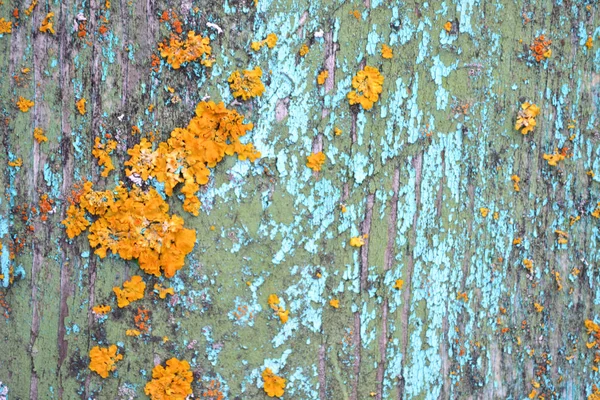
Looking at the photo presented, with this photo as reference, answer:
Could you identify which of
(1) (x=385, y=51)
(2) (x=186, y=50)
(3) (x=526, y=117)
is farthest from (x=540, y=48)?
(2) (x=186, y=50)

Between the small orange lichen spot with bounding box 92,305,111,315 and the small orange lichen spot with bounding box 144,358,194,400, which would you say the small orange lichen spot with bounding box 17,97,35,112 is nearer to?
the small orange lichen spot with bounding box 92,305,111,315

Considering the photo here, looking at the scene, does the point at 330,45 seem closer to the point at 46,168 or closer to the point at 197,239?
the point at 197,239

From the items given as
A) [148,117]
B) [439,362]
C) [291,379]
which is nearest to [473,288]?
[439,362]

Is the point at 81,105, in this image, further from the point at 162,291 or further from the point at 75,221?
the point at 162,291

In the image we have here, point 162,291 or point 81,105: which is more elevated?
point 81,105

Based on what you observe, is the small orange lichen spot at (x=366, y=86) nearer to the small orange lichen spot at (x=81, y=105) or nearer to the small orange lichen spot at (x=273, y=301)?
the small orange lichen spot at (x=273, y=301)

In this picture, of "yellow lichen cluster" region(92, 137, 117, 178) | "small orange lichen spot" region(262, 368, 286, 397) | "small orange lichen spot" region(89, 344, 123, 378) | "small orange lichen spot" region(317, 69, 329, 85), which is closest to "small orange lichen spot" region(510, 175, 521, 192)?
"small orange lichen spot" region(317, 69, 329, 85)

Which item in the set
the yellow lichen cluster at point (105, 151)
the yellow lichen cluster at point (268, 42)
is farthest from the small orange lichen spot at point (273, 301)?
the yellow lichen cluster at point (268, 42)
